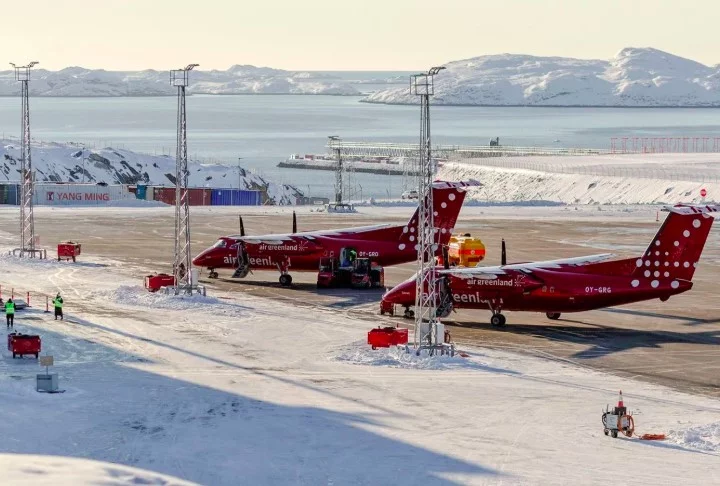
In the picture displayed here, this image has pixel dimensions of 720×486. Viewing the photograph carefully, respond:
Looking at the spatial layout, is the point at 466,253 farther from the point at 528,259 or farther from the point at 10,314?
the point at 10,314

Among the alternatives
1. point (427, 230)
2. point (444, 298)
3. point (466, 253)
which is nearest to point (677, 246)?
point (444, 298)

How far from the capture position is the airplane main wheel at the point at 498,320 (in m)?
65.4

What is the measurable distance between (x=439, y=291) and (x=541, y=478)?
2548 centimetres

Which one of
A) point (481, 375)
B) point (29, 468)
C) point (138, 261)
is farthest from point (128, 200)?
point (29, 468)

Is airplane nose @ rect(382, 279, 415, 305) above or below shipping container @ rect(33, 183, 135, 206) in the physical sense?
below

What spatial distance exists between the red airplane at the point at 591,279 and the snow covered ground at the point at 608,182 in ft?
280

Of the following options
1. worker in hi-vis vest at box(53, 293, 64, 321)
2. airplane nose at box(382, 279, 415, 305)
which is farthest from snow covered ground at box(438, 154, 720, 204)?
worker in hi-vis vest at box(53, 293, 64, 321)

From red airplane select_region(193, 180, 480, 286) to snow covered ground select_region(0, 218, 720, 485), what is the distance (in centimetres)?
1468

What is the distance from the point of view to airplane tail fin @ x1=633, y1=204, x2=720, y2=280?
63.0m

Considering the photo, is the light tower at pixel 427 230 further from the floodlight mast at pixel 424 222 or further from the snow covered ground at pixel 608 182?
the snow covered ground at pixel 608 182

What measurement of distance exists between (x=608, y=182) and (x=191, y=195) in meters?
52.6

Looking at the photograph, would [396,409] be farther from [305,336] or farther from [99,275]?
[99,275]

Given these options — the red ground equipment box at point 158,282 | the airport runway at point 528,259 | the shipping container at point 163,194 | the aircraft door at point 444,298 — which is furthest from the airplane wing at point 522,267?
the shipping container at point 163,194

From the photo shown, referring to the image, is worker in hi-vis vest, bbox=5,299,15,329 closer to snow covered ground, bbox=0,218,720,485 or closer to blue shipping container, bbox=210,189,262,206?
snow covered ground, bbox=0,218,720,485
